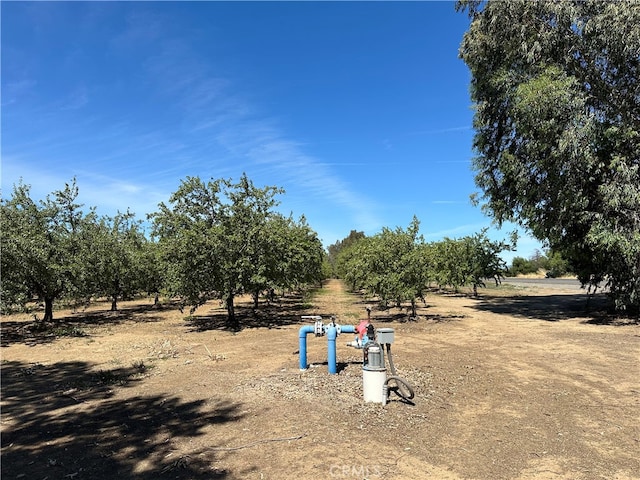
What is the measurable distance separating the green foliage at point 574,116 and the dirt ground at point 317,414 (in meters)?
6.08

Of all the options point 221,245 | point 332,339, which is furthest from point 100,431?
point 221,245

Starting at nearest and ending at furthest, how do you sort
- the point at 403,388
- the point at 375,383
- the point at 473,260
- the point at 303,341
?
the point at 375,383 < the point at 403,388 < the point at 303,341 < the point at 473,260

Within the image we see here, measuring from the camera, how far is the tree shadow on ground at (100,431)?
4219mm

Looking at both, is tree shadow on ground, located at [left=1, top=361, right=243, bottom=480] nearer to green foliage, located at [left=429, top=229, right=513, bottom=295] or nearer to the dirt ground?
the dirt ground

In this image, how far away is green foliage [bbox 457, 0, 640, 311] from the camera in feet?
47.3

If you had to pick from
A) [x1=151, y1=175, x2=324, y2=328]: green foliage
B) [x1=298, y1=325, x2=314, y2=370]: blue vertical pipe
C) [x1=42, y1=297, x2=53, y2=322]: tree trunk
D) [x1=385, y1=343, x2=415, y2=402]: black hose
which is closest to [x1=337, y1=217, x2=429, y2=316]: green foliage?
[x1=151, y1=175, x2=324, y2=328]: green foliage

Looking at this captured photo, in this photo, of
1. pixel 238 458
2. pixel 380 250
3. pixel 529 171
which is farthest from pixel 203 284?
pixel 529 171

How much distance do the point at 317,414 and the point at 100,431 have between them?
2.93 metres

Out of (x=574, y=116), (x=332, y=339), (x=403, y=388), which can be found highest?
(x=574, y=116)

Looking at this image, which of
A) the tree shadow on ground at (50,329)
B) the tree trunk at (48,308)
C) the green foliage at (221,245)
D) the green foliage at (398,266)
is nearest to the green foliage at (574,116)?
the green foliage at (398,266)

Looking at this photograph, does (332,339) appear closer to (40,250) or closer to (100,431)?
(100,431)

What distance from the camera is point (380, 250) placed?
52.0 feet

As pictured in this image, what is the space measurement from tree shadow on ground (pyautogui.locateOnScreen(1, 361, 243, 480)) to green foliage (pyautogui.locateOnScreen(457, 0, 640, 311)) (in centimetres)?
1502

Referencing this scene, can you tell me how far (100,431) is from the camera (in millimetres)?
5293
